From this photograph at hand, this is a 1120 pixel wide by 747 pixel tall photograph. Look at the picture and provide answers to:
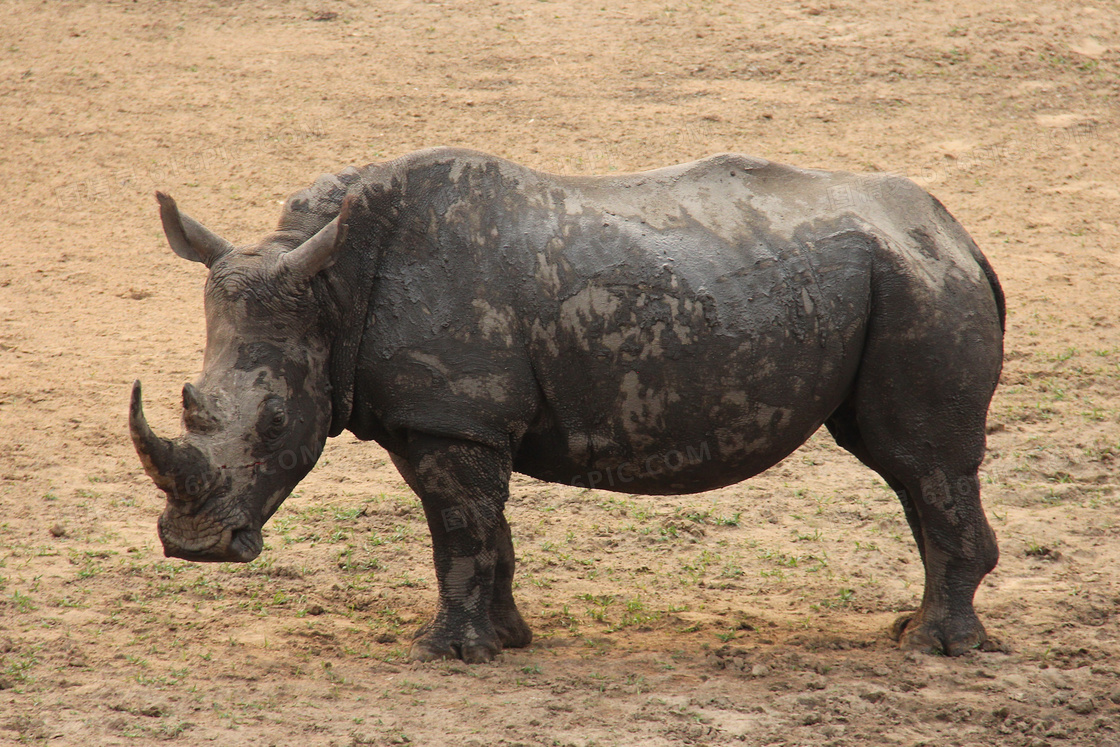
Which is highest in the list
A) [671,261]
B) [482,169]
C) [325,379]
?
[482,169]

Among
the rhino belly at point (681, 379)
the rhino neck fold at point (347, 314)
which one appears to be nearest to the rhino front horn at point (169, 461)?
the rhino neck fold at point (347, 314)

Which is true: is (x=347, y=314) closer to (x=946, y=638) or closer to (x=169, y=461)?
(x=169, y=461)

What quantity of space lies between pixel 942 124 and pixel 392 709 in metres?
10.5

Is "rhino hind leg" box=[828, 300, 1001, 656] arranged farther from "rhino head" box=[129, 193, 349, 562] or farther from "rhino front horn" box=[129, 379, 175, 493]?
"rhino front horn" box=[129, 379, 175, 493]

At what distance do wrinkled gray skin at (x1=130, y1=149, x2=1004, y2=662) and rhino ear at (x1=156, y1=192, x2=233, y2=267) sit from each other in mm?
11

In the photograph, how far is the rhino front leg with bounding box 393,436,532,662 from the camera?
5.41 meters

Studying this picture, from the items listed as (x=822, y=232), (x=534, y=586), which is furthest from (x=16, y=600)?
(x=822, y=232)

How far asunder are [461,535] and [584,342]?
1059mm

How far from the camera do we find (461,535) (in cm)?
557

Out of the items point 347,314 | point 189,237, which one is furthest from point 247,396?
point 189,237

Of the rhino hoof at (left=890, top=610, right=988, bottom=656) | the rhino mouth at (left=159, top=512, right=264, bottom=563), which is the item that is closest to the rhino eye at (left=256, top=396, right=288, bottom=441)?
the rhino mouth at (left=159, top=512, right=264, bottom=563)

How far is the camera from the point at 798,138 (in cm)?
1303

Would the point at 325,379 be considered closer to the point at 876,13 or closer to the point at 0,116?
the point at 0,116

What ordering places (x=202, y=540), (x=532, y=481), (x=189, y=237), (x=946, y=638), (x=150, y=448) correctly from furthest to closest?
(x=532, y=481), (x=946, y=638), (x=189, y=237), (x=202, y=540), (x=150, y=448)
